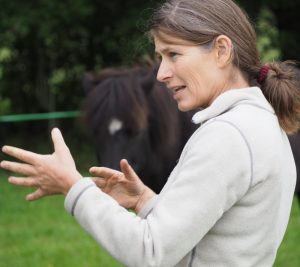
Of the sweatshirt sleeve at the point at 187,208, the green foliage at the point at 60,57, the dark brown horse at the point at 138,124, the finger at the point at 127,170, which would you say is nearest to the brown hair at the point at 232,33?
the sweatshirt sleeve at the point at 187,208

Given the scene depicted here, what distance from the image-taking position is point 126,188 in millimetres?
2074

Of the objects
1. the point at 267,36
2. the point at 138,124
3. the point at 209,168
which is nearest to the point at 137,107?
the point at 138,124

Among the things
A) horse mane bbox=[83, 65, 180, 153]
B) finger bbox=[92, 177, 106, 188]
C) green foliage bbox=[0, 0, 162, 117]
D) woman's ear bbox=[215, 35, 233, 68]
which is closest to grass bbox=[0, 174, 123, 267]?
horse mane bbox=[83, 65, 180, 153]

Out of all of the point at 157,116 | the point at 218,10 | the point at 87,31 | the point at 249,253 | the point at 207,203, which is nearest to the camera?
the point at 207,203

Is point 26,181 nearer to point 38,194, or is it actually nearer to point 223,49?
point 38,194

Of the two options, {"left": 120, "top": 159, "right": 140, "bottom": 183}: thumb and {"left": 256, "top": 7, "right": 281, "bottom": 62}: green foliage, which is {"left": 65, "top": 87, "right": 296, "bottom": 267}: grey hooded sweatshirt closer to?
{"left": 120, "top": 159, "right": 140, "bottom": 183}: thumb

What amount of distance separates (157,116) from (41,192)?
3.17 meters

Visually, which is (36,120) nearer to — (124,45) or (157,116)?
(124,45)

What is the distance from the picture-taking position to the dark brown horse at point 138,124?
193 inches

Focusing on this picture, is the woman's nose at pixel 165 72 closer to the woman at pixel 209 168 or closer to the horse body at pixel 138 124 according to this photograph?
the woman at pixel 209 168

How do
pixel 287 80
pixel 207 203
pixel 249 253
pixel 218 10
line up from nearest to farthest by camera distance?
pixel 207 203 → pixel 249 253 → pixel 218 10 → pixel 287 80

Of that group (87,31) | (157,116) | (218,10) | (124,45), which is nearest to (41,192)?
(218,10)

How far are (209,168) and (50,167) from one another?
1.44 ft

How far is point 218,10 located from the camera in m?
1.80
